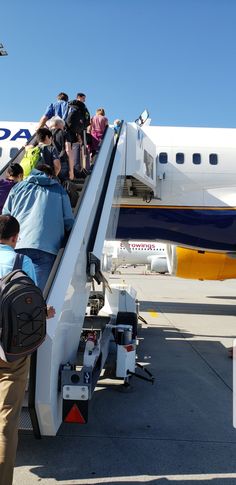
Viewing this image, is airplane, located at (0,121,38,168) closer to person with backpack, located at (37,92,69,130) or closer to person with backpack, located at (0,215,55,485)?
person with backpack, located at (37,92,69,130)

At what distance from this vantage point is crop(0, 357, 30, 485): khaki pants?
8.50 ft

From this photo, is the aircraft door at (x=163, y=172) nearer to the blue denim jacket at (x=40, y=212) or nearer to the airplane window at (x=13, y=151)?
the airplane window at (x=13, y=151)

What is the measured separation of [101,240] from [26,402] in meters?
1.65

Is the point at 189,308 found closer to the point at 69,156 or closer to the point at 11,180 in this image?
the point at 69,156

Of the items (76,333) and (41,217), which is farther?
(76,333)

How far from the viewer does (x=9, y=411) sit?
2619mm

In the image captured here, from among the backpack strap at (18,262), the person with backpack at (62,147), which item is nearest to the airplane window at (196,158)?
the person with backpack at (62,147)

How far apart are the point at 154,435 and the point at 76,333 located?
3.73ft

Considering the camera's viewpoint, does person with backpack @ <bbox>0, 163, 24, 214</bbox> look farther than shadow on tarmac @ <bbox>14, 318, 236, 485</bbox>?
Yes

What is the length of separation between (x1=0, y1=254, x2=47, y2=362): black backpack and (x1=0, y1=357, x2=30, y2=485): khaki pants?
180mm

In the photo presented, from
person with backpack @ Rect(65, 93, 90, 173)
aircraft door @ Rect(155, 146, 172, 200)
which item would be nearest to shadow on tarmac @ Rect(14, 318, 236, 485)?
person with backpack @ Rect(65, 93, 90, 173)

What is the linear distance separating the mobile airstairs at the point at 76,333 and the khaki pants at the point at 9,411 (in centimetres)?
28

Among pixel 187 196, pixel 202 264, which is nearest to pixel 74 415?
pixel 187 196

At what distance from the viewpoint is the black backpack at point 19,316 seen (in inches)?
95.3
